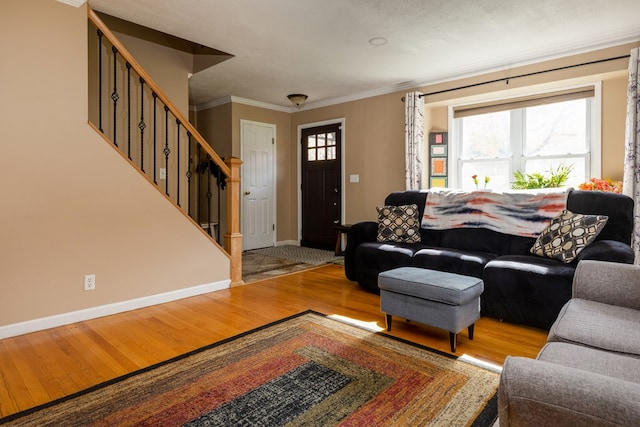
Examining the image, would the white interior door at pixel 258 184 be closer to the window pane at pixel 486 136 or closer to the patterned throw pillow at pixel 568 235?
the window pane at pixel 486 136

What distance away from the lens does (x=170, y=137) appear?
449cm

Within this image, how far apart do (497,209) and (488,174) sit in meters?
1.33

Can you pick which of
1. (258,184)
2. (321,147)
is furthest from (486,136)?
(258,184)

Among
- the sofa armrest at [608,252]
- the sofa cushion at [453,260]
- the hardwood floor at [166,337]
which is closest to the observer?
the hardwood floor at [166,337]

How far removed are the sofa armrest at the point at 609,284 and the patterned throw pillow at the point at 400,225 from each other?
6.76ft

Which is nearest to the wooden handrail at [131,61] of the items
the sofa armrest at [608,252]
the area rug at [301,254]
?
the area rug at [301,254]

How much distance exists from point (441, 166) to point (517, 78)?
1.33 m

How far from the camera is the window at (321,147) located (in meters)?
6.29

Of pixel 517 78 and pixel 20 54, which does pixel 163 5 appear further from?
pixel 517 78

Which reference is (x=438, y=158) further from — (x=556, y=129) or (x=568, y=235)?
(x=568, y=235)

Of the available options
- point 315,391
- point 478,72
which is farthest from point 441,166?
point 315,391

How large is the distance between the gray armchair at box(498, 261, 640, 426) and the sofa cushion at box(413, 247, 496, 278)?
1.18 meters

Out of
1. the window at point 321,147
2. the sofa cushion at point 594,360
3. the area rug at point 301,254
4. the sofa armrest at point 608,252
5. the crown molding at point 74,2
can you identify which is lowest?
the area rug at point 301,254

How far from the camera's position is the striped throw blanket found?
11.0 ft
